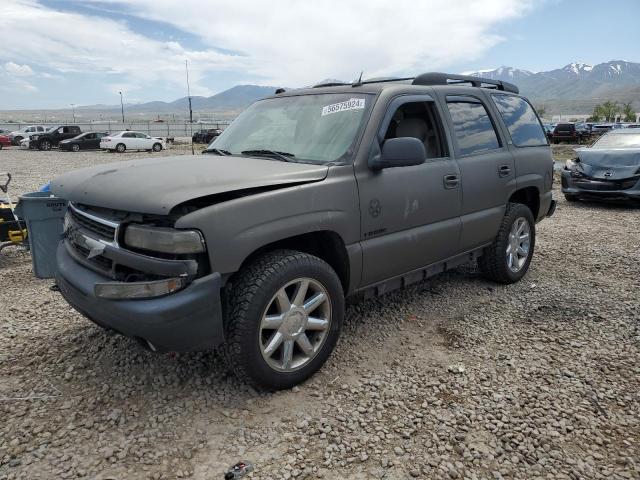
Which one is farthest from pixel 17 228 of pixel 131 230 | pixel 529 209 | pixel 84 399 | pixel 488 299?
pixel 529 209

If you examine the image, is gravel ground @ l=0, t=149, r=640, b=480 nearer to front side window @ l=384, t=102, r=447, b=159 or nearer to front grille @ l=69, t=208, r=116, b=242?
front grille @ l=69, t=208, r=116, b=242

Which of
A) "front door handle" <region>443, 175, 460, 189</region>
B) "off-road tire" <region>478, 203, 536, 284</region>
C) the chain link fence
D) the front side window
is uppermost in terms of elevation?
the chain link fence

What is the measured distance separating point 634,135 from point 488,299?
8.73m

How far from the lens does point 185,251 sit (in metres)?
2.46

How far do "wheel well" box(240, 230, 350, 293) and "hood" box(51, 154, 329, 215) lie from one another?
1.30ft

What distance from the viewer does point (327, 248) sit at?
129 inches

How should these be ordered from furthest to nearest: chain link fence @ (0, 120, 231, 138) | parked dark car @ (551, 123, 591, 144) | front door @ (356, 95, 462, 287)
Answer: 1. chain link fence @ (0, 120, 231, 138)
2. parked dark car @ (551, 123, 591, 144)
3. front door @ (356, 95, 462, 287)

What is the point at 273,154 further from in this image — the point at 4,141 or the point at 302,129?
the point at 4,141

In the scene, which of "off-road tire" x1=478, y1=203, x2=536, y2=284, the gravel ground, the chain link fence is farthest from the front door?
the chain link fence

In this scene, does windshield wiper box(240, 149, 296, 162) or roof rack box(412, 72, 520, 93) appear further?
roof rack box(412, 72, 520, 93)

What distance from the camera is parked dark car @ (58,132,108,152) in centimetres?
3203

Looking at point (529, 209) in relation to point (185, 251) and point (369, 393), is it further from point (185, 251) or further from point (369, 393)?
point (185, 251)

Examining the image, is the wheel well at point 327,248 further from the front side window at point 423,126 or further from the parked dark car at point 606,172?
the parked dark car at point 606,172

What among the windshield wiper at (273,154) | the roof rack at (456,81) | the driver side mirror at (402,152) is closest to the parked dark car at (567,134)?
the roof rack at (456,81)
